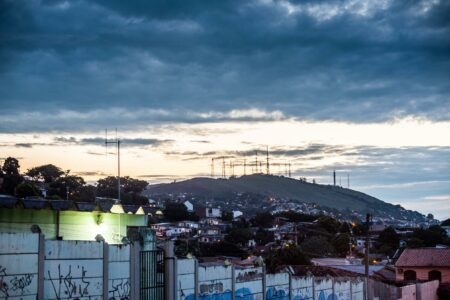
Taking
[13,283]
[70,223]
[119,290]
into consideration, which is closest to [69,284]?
[13,283]

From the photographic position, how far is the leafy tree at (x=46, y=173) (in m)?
119

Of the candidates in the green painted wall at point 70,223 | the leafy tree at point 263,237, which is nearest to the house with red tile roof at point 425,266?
the green painted wall at point 70,223

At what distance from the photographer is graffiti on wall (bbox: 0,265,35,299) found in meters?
13.7

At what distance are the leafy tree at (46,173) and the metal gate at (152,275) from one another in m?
101

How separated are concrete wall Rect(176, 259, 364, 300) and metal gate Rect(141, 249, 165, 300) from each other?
0.59 m

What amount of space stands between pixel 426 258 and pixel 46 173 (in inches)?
3037

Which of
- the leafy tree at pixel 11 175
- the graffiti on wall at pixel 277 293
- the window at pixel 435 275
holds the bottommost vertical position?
the window at pixel 435 275

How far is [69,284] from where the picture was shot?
50.9ft

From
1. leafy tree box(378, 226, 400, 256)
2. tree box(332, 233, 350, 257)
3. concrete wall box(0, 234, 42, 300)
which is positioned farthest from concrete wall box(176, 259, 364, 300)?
leafy tree box(378, 226, 400, 256)

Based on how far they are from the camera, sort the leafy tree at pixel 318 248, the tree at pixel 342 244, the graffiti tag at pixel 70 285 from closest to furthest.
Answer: the graffiti tag at pixel 70 285 → the leafy tree at pixel 318 248 → the tree at pixel 342 244

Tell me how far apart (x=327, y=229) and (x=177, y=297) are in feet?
404

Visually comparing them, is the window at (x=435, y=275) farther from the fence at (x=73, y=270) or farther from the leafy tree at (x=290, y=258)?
→ the fence at (x=73, y=270)

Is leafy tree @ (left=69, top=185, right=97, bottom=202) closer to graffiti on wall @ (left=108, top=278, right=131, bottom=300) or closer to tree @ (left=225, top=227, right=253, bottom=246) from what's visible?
tree @ (left=225, top=227, right=253, bottom=246)

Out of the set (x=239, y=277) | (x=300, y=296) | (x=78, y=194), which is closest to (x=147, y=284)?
(x=239, y=277)
